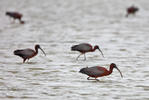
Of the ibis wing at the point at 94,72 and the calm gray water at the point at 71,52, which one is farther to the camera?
the ibis wing at the point at 94,72

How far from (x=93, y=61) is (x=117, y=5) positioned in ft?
82.8

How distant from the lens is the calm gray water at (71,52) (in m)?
13.1

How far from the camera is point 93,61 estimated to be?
1819 cm

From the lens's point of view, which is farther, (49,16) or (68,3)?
(68,3)

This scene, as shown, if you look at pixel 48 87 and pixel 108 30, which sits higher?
pixel 108 30

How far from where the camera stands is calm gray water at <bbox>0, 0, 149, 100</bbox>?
13062mm

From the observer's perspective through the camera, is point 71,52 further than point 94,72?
Yes

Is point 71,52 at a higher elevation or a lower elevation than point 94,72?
higher

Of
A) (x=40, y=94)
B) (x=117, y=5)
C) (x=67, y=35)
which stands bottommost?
(x=40, y=94)

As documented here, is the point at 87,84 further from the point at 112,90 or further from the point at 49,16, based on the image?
the point at 49,16

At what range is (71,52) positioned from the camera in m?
20.4

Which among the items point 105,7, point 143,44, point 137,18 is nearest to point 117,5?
point 105,7

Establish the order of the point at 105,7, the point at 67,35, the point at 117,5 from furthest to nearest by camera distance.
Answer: the point at 117,5, the point at 105,7, the point at 67,35

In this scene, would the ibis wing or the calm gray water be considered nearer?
the calm gray water
